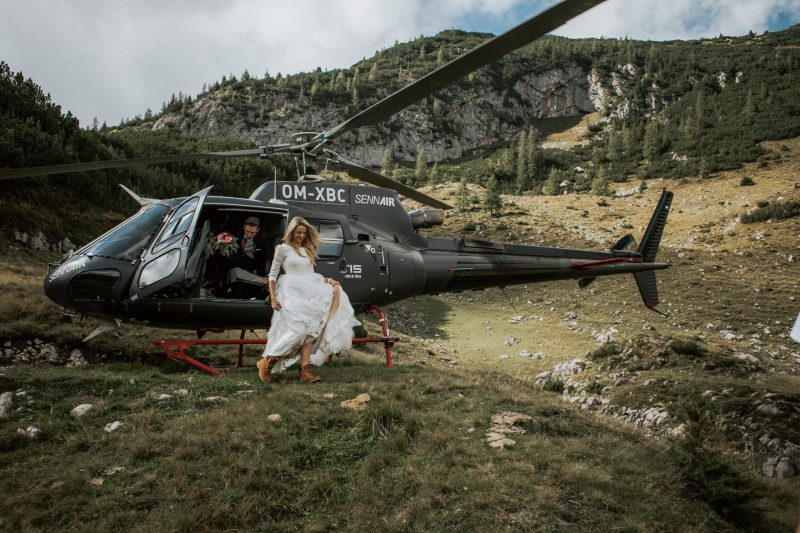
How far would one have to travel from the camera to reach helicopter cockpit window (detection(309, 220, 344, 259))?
8.02 meters

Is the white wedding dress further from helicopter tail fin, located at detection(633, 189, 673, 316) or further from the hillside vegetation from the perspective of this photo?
helicopter tail fin, located at detection(633, 189, 673, 316)

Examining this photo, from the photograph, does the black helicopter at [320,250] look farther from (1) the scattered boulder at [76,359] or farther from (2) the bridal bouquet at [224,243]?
(1) the scattered boulder at [76,359]

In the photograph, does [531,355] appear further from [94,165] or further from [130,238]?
[94,165]

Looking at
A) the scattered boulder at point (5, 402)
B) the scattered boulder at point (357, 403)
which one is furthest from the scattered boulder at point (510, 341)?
the scattered boulder at point (5, 402)

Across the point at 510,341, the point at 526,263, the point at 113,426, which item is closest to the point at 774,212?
the point at 510,341

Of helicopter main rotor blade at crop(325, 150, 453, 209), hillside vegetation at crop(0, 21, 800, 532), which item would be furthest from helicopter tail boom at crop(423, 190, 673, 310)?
hillside vegetation at crop(0, 21, 800, 532)

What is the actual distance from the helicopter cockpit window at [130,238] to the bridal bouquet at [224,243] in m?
0.87

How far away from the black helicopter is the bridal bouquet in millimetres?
166

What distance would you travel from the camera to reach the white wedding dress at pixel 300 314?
6039 mm

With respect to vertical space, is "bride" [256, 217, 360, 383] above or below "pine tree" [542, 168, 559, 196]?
below

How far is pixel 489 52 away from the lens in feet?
16.2

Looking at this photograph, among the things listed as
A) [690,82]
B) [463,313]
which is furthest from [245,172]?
[690,82]

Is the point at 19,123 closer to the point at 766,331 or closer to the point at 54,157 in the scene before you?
the point at 54,157

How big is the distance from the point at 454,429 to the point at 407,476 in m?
1.11
